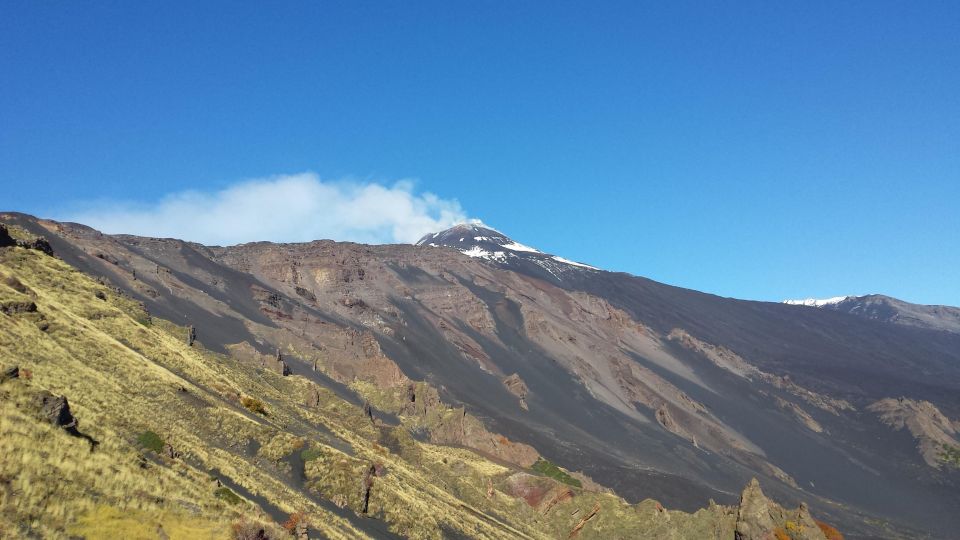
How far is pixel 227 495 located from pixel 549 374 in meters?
113

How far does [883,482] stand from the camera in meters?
132

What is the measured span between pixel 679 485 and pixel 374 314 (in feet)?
213

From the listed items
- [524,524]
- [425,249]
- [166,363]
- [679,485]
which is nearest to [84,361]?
[166,363]

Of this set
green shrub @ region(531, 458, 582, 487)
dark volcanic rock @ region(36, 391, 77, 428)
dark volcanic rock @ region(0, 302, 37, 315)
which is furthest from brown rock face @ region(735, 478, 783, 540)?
dark volcanic rock @ region(0, 302, 37, 315)

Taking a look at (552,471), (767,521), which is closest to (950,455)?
(552,471)

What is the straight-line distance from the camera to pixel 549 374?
450 ft

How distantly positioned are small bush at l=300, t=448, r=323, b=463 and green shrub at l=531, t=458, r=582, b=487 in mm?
40774

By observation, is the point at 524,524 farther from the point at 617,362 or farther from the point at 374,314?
the point at 617,362


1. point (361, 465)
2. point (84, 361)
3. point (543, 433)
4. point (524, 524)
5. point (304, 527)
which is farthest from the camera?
point (543, 433)

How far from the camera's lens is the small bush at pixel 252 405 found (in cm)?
4791

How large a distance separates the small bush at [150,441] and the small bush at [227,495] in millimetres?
4194

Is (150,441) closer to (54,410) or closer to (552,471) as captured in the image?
(54,410)

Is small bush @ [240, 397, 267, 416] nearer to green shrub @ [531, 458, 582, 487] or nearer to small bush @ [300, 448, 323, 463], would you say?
small bush @ [300, 448, 323, 463]

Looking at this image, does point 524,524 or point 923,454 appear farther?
point 923,454
